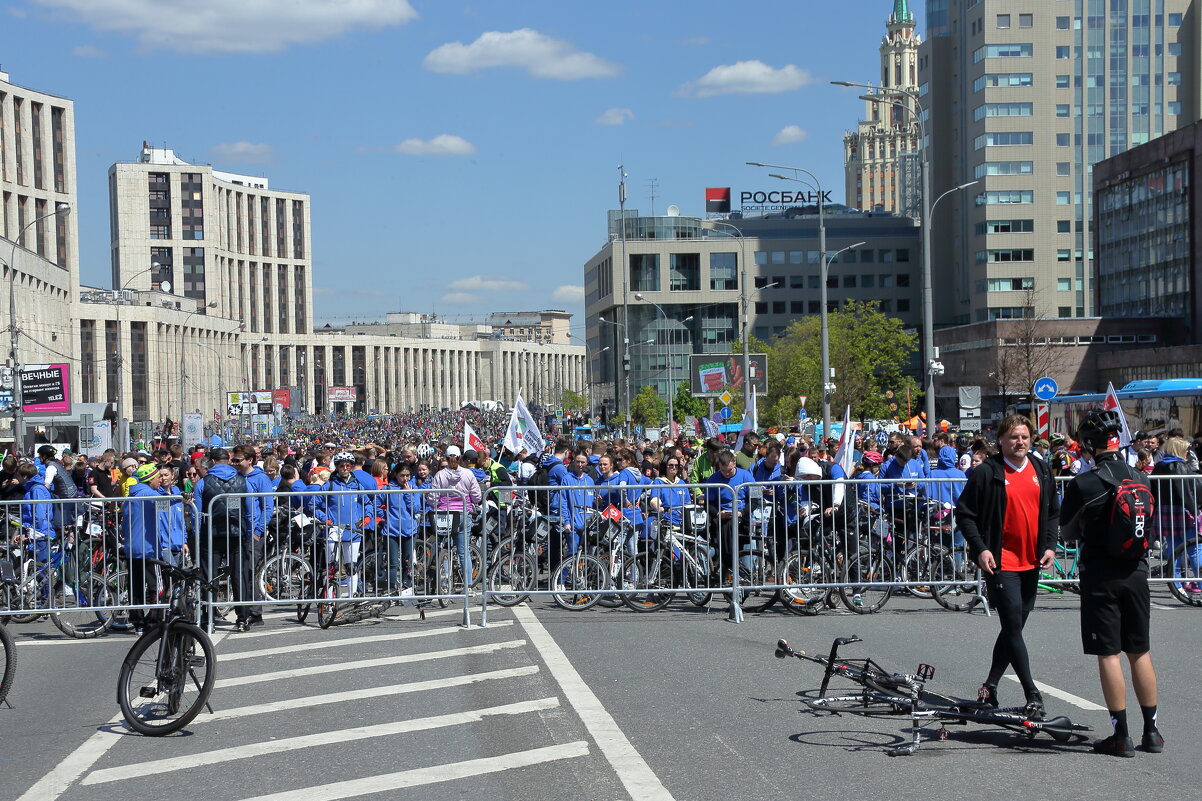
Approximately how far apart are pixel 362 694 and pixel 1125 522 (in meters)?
5.03

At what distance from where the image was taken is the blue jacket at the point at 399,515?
12.8 m

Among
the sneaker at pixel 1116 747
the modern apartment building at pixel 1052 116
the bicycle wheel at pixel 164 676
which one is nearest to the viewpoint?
the sneaker at pixel 1116 747

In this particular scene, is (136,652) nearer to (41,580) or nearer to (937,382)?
(41,580)

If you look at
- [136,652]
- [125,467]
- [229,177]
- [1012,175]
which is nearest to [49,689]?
[136,652]

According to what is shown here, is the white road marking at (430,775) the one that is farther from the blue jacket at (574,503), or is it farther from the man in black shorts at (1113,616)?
the blue jacket at (574,503)

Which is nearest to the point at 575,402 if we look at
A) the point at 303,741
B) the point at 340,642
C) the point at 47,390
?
the point at 47,390

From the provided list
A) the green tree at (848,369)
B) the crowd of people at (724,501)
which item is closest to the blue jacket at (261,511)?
the crowd of people at (724,501)

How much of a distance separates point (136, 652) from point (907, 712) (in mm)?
4715

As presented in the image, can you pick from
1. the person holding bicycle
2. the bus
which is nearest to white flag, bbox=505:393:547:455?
the person holding bicycle

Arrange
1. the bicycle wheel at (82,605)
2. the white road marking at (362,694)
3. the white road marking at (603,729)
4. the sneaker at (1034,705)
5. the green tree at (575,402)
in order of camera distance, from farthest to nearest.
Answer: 1. the green tree at (575,402)
2. the bicycle wheel at (82,605)
3. the white road marking at (362,694)
4. the sneaker at (1034,705)
5. the white road marking at (603,729)

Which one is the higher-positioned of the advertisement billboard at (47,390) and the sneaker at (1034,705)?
the advertisement billboard at (47,390)

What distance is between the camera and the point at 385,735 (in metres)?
7.90

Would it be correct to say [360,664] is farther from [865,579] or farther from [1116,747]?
[1116,747]

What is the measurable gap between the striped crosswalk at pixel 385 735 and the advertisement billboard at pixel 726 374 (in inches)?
1310
